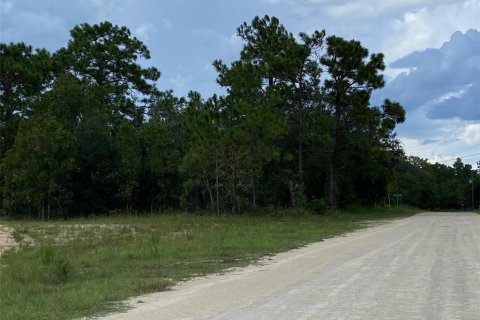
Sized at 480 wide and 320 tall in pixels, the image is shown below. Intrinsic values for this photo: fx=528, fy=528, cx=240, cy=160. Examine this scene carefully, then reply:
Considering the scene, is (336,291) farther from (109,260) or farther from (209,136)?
(209,136)

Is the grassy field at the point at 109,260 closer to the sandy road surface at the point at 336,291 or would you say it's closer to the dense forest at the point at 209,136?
the sandy road surface at the point at 336,291

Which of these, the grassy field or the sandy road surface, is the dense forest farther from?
the sandy road surface

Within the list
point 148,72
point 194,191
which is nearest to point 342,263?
point 194,191

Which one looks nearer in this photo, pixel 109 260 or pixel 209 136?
pixel 109 260

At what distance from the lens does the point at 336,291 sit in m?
9.80

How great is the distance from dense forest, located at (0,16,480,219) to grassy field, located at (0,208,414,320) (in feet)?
32.5

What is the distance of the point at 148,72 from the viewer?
6009 cm

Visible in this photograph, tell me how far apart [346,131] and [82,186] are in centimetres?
2402

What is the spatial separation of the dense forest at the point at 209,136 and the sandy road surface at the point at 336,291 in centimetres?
2122

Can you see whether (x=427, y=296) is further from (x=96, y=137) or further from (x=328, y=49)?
(x=96, y=137)

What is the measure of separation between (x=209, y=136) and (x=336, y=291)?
26291mm

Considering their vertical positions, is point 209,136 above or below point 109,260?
above

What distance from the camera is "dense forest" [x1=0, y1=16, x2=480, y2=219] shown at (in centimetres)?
3669

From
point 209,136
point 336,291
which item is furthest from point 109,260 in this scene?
point 209,136
